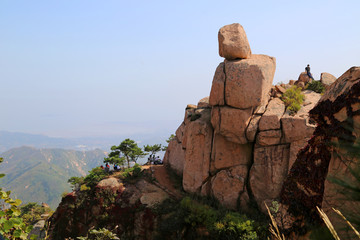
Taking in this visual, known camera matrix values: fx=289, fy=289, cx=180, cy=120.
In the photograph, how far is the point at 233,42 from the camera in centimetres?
2169

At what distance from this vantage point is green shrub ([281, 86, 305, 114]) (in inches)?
795

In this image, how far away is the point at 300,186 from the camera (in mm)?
8969

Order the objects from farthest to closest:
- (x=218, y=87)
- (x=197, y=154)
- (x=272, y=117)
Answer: (x=197, y=154) < (x=218, y=87) < (x=272, y=117)

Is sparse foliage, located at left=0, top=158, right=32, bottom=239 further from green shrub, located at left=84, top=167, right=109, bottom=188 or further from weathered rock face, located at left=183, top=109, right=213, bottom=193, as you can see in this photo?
green shrub, located at left=84, top=167, right=109, bottom=188

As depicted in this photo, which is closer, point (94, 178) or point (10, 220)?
point (10, 220)

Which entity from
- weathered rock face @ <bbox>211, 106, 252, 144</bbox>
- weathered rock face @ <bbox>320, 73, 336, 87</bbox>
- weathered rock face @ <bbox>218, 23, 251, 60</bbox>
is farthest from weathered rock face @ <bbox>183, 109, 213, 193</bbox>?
weathered rock face @ <bbox>320, 73, 336, 87</bbox>

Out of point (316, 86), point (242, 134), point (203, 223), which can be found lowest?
point (203, 223)

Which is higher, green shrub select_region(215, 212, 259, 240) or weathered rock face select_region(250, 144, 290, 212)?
weathered rock face select_region(250, 144, 290, 212)

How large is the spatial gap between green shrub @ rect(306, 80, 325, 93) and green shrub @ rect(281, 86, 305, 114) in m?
1.99

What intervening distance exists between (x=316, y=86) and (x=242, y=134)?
765cm

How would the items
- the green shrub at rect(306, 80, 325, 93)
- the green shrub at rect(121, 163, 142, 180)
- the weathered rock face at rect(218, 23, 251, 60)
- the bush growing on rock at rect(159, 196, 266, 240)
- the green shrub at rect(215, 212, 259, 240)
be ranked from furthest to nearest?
the green shrub at rect(121, 163, 142, 180) < the green shrub at rect(306, 80, 325, 93) < the weathered rock face at rect(218, 23, 251, 60) < the bush growing on rock at rect(159, 196, 266, 240) < the green shrub at rect(215, 212, 259, 240)

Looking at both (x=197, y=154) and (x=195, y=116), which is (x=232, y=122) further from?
(x=197, y=154)

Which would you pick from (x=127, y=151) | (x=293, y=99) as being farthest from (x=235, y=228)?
(x=127, y=151)

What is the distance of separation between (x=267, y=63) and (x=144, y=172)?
14287 mm
